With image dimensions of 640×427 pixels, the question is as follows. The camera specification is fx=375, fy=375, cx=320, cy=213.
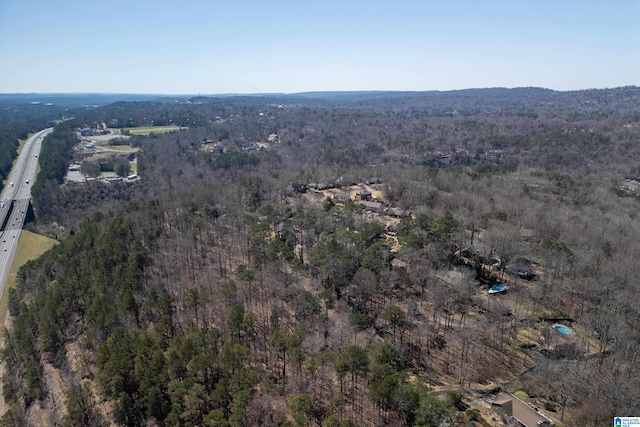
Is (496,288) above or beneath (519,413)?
above

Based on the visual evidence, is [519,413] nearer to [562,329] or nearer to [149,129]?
[562,329]

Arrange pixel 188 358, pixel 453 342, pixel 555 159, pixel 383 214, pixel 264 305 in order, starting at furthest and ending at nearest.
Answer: pixel 555 159, pixel 383 214, pixel 264 305, pixel 453 342, pixel 188 358

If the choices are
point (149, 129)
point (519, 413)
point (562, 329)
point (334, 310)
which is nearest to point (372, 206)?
point (334, 310)

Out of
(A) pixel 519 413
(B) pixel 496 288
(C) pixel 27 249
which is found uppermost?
(B) pixel 496 288

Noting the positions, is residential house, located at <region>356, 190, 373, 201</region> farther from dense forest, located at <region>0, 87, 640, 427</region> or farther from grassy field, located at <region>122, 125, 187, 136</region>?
grassy field, located at <region>122, 125, 187, 136</region>

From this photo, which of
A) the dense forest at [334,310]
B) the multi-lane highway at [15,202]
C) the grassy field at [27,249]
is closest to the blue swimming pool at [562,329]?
the dense forest at [334,310]

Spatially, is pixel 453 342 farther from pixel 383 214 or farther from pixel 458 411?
pixel 383 214

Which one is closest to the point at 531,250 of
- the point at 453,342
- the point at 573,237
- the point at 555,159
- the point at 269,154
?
the point at 573,237
